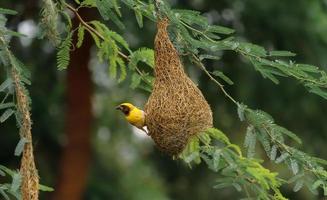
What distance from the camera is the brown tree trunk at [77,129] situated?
26.4 feet

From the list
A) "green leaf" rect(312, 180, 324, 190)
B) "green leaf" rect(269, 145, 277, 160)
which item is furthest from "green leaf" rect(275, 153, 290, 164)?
"green leaf" rect(312, 180, 324, 190)

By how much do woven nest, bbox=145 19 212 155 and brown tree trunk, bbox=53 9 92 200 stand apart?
186 inches

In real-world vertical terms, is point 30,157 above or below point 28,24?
above

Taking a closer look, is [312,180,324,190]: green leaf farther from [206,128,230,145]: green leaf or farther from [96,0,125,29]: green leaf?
[96,0,125,29]: green leaf

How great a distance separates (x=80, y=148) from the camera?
8086 millimetres

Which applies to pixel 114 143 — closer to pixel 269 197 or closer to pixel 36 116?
pixel 36 116

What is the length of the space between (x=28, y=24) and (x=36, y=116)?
3.12ft

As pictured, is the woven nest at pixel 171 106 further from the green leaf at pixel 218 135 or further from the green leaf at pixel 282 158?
the green leaf at pixel 218 135

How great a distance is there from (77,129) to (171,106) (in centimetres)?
498

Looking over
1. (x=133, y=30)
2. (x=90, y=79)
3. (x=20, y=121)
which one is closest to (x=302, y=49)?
(x=133, y=30)

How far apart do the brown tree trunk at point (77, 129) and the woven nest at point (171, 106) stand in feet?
15.5

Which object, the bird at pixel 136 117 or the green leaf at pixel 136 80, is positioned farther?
the green leaf at pixel 136 80

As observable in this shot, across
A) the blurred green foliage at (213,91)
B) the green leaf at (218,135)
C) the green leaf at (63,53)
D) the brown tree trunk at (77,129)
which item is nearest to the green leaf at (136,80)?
the green leaf at (218,135)

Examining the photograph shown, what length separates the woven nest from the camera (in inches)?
126
